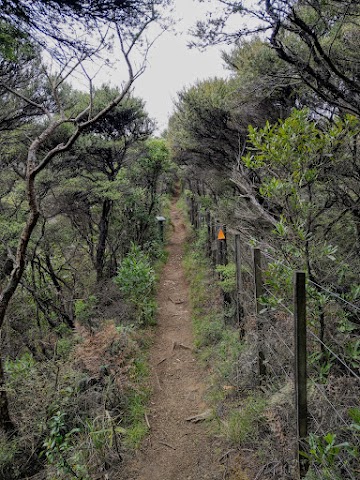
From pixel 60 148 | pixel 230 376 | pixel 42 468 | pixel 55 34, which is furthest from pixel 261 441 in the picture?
pixel 55 34

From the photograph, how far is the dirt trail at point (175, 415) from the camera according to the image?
3451 mm

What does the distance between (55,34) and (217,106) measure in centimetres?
573

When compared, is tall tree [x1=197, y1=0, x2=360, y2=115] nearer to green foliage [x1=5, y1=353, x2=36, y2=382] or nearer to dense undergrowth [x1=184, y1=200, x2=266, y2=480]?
dense undergrowth [x1=184, y1=200, x2=266, y2=480]

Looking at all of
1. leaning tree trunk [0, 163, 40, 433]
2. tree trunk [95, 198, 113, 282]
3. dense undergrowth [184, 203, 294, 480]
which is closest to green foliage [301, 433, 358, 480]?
dense undergrowth [184, 203, 294, 480]

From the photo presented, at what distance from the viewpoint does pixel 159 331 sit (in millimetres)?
7109

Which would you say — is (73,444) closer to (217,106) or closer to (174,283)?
(174,283)

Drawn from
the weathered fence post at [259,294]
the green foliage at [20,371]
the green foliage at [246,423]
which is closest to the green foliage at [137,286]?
the green foliage at [20,371]

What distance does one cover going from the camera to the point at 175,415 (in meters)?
4.42

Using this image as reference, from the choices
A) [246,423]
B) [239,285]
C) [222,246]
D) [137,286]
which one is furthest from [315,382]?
[137,286]

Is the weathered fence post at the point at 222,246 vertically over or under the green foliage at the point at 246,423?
over

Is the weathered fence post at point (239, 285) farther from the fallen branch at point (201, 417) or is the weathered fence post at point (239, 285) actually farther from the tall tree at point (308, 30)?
the tall tree at point (308, 30)

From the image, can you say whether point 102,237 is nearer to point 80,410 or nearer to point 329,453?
point 80,410

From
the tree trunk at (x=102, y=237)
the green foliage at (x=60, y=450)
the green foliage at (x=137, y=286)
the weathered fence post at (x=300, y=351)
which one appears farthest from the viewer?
the tree trunk at (x=102, y=237)

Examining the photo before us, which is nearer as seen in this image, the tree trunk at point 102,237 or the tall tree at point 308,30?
the tall tree at point 308,30
